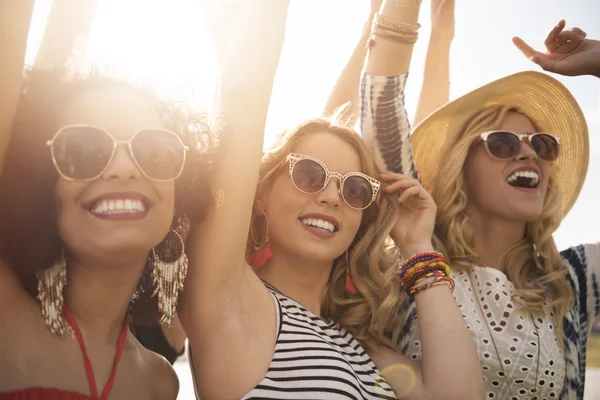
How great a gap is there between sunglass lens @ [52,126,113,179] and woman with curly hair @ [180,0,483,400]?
0.51m

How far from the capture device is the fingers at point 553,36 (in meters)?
3.48

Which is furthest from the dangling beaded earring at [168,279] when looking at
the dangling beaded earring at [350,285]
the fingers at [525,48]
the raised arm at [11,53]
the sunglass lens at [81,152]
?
the fingers at [525,48]

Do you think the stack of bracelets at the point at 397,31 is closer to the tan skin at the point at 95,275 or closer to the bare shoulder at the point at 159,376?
the tan skin at the point at 95,275

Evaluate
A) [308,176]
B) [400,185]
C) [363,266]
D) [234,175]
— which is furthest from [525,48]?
[234,175]

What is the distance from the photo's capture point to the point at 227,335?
214 cm

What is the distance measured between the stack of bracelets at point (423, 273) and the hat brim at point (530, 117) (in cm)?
94

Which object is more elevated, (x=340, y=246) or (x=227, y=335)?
(x=340, y=246)

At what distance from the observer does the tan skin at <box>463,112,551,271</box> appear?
320 centimetres

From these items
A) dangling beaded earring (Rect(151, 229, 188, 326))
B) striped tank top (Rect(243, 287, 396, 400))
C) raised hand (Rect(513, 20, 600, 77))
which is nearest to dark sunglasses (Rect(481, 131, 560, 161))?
raised hand (Rect(513, 20, 600, 77))

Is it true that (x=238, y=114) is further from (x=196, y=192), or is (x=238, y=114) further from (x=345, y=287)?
(x=345, y=287)

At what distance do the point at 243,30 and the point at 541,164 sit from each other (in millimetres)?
1985

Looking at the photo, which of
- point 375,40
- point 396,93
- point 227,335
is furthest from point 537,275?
point 227,335

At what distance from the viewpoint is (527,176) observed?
10.6 ft

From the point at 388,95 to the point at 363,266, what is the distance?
0.91m
